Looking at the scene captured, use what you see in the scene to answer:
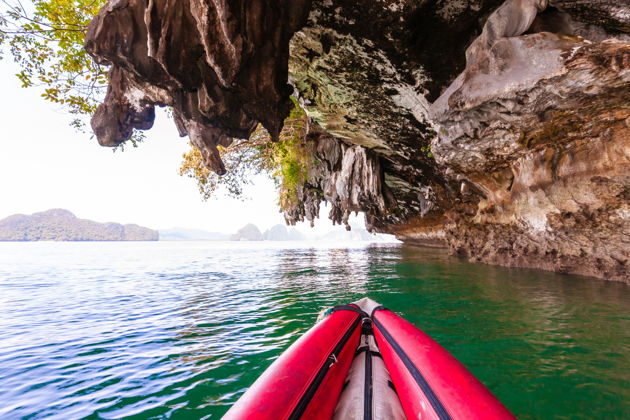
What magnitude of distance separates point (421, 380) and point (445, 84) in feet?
28.4

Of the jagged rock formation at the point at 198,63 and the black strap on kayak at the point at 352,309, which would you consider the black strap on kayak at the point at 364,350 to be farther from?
the jagged rock formation at the point at 198,63

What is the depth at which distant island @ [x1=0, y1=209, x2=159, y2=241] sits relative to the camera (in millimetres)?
Answer: 147375

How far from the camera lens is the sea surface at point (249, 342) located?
302cm

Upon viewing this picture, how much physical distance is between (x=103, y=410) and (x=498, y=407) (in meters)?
3.86

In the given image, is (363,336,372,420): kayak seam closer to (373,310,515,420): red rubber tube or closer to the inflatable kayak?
the inflatable kayak

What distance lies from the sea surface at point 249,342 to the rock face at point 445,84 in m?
2.73

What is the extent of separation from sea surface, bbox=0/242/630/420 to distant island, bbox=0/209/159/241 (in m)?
186

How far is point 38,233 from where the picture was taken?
481 feet

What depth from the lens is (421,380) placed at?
218cm

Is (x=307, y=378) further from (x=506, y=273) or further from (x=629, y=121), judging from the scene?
(x=506, y=273)

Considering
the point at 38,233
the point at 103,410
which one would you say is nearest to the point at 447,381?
the point at 103,410

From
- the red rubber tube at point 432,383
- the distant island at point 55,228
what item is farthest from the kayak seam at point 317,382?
the distant island at point 55,228

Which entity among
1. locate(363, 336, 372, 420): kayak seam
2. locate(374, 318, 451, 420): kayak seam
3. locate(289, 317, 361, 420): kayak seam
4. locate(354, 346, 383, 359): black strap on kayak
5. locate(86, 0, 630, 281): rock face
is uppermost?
locate(86, 0, 630, 281): rock face

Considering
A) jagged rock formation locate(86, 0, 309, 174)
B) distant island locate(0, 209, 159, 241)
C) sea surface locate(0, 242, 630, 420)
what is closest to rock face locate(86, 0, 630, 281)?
jagged rock formation locate(86, 0, 309, 174)
